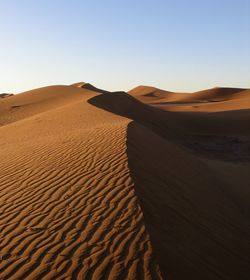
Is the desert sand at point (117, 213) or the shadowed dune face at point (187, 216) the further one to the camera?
the shadowed dune face at point (187, 216)

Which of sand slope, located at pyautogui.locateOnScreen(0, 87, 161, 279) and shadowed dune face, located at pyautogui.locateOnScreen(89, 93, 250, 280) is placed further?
shadowed dune face, located at pyautogui.locateOnScreen(89, 93, 250, 280)

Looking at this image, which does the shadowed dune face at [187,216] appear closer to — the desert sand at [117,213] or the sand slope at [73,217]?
the desert sand at [117,213]

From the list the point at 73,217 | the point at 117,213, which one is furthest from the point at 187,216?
the point at 73,217

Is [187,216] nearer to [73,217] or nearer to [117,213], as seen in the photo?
[117,213]

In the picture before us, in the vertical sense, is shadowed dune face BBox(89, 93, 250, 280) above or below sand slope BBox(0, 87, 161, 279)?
below

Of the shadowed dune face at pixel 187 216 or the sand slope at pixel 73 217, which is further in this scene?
the shadowed dune face at pixel 187 216

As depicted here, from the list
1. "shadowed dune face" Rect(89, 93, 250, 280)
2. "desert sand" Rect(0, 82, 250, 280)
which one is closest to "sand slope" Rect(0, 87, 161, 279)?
"desert sand" Rect(0, 82, 250, 280)

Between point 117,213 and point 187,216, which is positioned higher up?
point 117,213

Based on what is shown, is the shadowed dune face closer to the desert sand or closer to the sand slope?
the desert sand

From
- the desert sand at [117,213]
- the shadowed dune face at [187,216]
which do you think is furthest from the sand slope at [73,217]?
the shadowed dune face at [187,216]

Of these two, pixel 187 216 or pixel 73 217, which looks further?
pixel 187 216

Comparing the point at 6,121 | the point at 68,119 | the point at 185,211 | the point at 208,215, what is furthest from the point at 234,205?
the point at 6,121

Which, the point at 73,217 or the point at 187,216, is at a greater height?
the point at 73,217

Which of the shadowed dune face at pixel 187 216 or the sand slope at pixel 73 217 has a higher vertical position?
the sand slope at pixel 73 217
